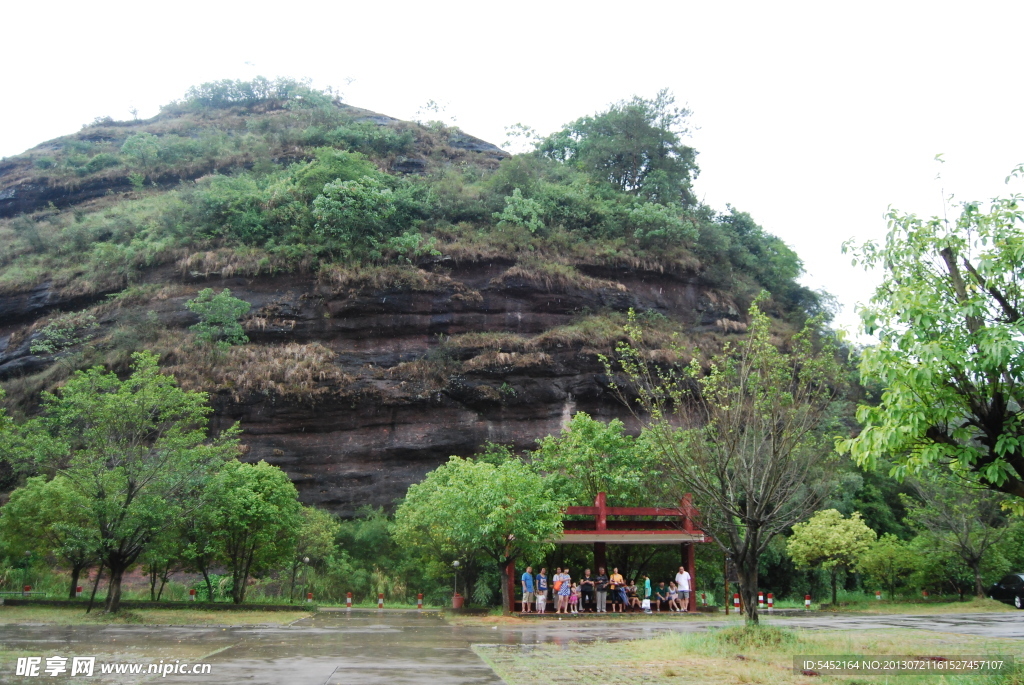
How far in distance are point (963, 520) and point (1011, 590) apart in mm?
3315

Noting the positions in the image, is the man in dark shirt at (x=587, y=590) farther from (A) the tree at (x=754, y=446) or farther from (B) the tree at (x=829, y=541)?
(B) the tree at (x=829, y=541)

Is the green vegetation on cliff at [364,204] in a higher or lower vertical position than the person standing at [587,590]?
higher

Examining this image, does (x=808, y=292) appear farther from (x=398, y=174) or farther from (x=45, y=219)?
(x=45, y=219)

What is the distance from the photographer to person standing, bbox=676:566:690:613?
2391 cm

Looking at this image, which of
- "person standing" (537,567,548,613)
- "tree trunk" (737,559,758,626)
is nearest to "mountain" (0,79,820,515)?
"person standing" (537,567,548,613)

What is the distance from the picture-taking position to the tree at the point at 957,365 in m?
7.94

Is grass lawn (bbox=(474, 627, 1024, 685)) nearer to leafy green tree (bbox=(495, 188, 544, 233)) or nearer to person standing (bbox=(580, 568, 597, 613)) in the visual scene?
person standing (bbox=(580, 568, 597, 613))

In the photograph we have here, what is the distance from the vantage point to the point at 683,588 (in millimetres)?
23938

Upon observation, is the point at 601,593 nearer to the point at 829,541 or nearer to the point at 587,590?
the point at 587,590

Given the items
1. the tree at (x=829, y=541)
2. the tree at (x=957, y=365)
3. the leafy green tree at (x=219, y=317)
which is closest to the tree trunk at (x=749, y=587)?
the tree at (x=957, y=365)

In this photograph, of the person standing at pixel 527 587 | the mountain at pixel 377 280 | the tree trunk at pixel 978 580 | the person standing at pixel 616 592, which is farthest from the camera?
the mountain at pixel 377 280

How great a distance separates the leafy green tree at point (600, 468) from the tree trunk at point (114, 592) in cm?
1412

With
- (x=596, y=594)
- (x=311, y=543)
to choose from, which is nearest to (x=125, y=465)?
(x=311, y=543)

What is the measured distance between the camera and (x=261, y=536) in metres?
24.5
